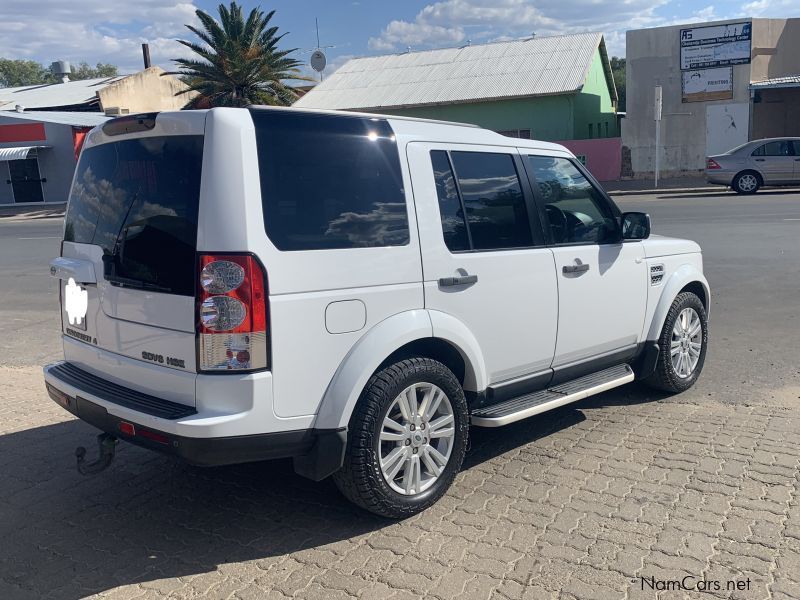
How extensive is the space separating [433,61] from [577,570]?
38.5 metres

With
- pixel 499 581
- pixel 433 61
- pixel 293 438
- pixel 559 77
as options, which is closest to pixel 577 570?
pixel 499 581

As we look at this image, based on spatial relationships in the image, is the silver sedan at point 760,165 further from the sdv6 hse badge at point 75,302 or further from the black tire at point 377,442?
the sdv6 hse badge at point 75,302

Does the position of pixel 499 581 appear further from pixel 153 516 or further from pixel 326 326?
pixel 153 516

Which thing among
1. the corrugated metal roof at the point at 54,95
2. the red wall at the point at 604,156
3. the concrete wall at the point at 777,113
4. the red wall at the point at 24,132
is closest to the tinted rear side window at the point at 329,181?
the red wall at the point at 604,156

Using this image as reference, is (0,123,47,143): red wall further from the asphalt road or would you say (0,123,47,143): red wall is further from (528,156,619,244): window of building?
(528,156,619,244): window of building

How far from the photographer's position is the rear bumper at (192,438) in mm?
3180

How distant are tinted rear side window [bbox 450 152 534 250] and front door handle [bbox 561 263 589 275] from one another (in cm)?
32

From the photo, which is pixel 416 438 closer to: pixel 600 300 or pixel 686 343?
pixel 600 300

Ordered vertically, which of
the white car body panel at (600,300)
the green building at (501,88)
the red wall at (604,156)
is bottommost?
the white car body panel at (600,300)

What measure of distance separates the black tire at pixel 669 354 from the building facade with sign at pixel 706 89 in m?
25.7

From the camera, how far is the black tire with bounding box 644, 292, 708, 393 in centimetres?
536

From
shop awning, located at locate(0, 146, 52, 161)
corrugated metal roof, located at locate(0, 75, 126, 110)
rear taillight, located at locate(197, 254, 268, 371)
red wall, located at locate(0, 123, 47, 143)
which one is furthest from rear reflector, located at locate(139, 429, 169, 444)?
corrugated metal roof, located at locate(0, 75, 126, 110)

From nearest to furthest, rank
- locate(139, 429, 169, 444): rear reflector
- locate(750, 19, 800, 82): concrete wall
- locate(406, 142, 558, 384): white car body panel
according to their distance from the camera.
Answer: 1. locate(139, 429, 169, 444): rear reflector
2. locate(406, 142, 558, 384): white car body panel
3. locate(750, 19, 800, 82): concrete wall

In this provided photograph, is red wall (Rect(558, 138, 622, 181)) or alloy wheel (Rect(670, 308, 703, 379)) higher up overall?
red wall (Rect(558, 138, 622, 181))
